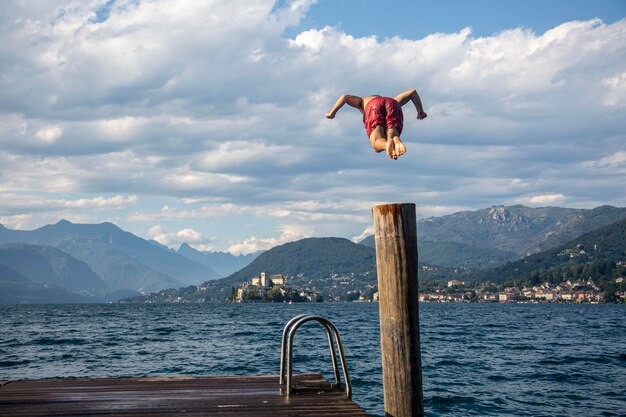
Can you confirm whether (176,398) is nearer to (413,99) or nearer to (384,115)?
(384,115)

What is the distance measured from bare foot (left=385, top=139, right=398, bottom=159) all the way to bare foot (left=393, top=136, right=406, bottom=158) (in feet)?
0.09

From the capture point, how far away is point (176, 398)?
28.7ft

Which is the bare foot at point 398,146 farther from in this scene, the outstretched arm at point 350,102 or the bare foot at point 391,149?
the outstretched arm at point 350,102

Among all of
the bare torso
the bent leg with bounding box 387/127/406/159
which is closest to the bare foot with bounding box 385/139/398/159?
the bent leg with bounding box 387/127/406/159

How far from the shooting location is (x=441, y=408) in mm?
19547

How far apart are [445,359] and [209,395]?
2555 centimetres

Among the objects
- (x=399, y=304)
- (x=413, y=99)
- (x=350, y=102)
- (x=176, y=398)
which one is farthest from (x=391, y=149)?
(x=176, y=398)

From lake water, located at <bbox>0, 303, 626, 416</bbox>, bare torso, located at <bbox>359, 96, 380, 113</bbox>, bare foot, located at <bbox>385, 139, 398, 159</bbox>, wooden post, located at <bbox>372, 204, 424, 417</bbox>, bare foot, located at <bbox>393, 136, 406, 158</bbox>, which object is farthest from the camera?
lake water, located at <bbox>0, 303, 626, 416</bbox>

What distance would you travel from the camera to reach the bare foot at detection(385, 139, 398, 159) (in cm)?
640

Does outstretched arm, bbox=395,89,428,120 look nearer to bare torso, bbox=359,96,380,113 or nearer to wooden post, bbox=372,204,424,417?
bare torso, bbox=359,96,380,113

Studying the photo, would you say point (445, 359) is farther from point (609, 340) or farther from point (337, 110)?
point (337, 110)

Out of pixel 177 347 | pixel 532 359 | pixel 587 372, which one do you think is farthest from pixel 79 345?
pixel 587 372

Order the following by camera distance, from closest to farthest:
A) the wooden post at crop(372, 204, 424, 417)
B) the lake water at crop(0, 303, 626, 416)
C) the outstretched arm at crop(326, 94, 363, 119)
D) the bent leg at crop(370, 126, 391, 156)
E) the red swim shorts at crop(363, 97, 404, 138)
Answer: the bent leg at crop(370, 126, 391, 156), the red swim shorts at crop(363, 97, 404, 138), the outstretched arm at crop(326, 94, 363, 119), the wooden post at crop(372, 204, 424, 417), the lake water at crop(0, 303, 626, 416)

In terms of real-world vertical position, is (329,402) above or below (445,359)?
above
